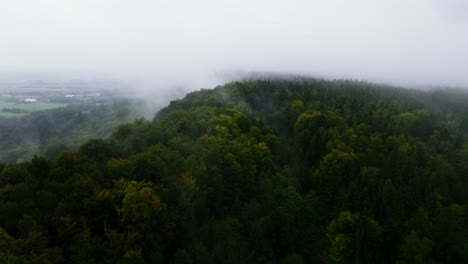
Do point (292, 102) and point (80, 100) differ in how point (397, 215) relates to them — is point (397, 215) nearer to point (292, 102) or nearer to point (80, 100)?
point (292, 102)

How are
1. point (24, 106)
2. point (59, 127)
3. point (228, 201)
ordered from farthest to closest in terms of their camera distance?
point (59, 127) < point (24, 106) < point (228, 201)

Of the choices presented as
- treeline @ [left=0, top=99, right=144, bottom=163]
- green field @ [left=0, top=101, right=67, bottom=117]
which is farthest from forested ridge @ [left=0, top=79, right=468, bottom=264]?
green field @ [left=0, top=101, right=67, bottom=117]

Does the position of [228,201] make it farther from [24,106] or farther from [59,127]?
[59,127]

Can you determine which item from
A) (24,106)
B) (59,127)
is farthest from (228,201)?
(59,127)

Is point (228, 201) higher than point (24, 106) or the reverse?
the reverse

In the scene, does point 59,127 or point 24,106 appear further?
point 59,127

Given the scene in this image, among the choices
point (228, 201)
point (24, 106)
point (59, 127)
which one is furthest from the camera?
point (59, 127)

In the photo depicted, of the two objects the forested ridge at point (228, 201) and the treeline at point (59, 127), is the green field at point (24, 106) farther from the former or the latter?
the forested ridge at point (228, 201)

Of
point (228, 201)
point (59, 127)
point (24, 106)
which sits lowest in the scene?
point (59, 127)

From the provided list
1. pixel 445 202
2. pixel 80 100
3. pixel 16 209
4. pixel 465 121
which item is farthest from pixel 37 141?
pixel 465 121
